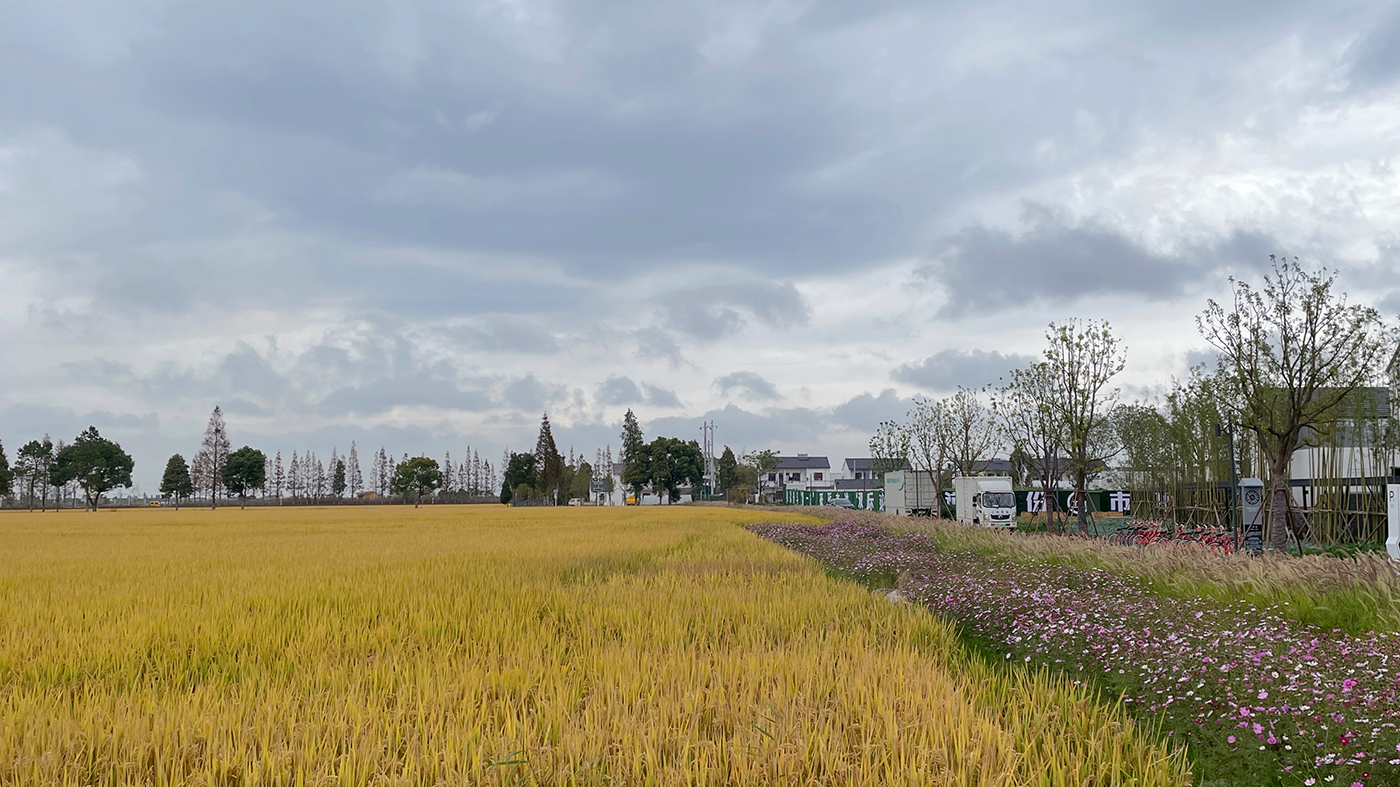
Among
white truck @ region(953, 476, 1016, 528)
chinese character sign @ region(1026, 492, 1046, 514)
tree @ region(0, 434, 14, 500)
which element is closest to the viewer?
white truck @ region(953, 476, 1016, 528)

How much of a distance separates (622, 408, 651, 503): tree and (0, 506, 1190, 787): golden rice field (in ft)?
332

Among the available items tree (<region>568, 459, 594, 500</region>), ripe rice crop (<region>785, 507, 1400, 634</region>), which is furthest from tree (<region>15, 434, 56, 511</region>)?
ripe rice crop (<region>785, 507, 1400, 634</region>)

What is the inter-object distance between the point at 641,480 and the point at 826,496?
3618 centimetres

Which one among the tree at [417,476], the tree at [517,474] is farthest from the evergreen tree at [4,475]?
the tree at [517,474]

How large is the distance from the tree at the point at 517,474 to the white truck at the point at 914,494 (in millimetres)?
79301

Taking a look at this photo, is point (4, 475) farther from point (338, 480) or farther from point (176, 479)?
point (338, 480)

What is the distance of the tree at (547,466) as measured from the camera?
10869 centimetres

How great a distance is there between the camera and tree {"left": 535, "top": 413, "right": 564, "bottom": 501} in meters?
109

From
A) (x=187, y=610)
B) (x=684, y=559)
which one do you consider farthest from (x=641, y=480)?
(x=187, y=610)

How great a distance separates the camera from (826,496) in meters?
84.2

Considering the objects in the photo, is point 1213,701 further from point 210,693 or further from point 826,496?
point 826,496

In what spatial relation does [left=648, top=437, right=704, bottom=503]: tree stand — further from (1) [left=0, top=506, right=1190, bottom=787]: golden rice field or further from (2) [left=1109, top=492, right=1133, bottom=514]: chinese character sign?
(1) [left=0, top=506, right=1190, bottom=787]: golden rice field

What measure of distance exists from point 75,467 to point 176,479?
13579 mm

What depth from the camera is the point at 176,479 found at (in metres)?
115
